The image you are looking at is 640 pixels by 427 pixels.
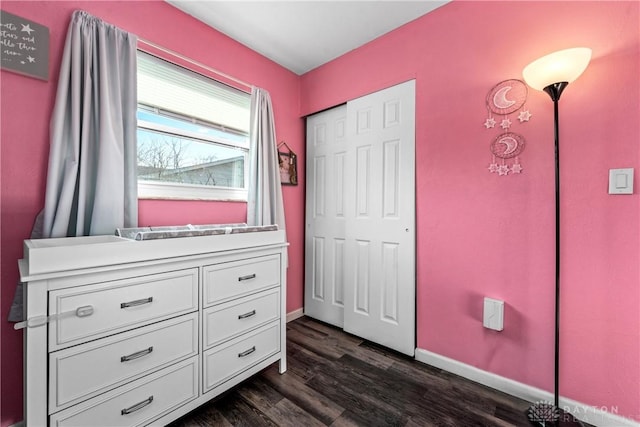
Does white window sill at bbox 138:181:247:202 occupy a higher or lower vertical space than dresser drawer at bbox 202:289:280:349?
higher

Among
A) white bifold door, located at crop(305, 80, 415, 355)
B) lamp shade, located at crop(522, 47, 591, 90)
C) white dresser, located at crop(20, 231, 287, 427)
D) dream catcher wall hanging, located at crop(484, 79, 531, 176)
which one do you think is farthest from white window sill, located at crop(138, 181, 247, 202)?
lamp shade, located at crop(522, 47, 591, 90)

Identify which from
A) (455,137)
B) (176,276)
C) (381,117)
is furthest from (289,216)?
(455,137)

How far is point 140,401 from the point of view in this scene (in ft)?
3.81

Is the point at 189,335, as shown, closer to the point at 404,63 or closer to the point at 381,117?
the point at 381,117

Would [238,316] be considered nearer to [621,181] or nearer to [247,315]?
[247,315]

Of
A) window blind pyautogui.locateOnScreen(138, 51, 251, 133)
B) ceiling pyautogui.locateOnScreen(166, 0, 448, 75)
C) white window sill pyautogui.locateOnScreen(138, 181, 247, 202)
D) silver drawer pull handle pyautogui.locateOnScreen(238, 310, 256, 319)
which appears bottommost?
silver drawer pull handle pyautogui.locateOnScreen(238, 310, 256, 319)

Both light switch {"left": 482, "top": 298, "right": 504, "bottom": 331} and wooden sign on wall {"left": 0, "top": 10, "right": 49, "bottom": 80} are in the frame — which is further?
light switch {"left": 482, "top": 298, "right": 504, "bottom": 331}

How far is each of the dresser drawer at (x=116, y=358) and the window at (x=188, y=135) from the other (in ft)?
3.01

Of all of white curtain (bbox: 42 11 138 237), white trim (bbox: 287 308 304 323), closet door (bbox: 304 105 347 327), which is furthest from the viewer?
white trim (bbox: 287 308 304 323)

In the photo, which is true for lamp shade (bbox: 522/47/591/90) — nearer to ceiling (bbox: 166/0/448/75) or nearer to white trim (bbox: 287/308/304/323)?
ceiling (bbox: 166/0/448/75)

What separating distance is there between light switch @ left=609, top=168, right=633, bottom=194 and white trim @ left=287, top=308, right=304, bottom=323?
2505mm

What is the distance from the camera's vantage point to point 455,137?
5.74 ft

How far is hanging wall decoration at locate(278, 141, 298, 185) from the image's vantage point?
8.31ft

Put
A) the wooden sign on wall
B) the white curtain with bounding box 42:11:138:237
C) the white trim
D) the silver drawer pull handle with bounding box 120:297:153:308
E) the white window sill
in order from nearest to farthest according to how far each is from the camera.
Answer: the silver drawer pull handle with bounding box 120:297:153:308, the wooden sign on wall, the white curtain with bounding box 42:11:138:237, the white window sill, the white trim
